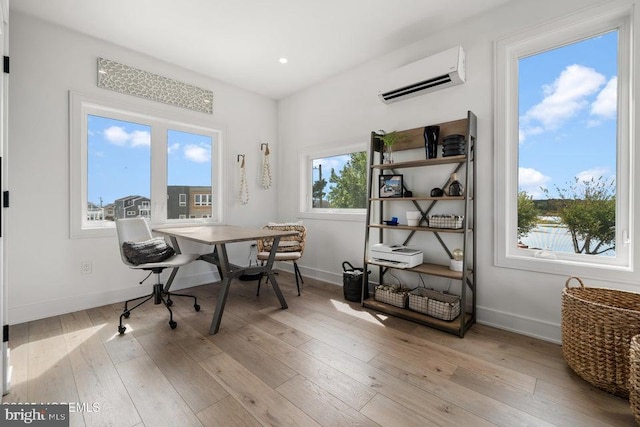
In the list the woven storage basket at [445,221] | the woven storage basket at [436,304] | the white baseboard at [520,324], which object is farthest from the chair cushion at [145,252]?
the white baseboard at [520,324]

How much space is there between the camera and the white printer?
8.39 ft

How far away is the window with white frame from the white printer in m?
0.80

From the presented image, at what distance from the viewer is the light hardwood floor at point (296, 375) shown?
1396 mm

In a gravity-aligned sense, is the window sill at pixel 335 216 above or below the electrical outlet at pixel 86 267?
above

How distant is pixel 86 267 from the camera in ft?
9.12

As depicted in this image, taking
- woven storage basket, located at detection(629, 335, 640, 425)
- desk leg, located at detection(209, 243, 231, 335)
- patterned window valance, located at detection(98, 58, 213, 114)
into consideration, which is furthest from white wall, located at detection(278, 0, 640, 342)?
desk leg, located at detection(209, 243, 231, 335)

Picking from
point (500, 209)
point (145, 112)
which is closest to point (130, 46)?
point (145, 112)

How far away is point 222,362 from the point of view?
6.06ft

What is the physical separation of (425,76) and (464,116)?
50cm

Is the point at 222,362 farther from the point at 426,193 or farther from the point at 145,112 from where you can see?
the point at 145,112

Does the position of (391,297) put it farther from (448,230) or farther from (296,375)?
(296,375)

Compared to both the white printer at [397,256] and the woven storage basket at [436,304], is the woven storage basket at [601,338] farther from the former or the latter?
the white printer at [397,256]

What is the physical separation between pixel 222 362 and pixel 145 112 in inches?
108

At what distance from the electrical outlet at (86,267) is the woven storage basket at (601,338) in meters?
3.89
